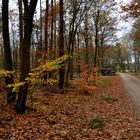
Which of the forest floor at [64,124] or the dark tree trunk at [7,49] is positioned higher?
the dark tree trunk at [7,49]

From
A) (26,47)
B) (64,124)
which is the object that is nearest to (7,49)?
(26,47)

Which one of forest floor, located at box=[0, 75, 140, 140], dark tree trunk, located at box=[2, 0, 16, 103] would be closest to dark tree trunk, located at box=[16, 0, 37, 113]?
forest floor, located at box=[0, 75, 140, 140]

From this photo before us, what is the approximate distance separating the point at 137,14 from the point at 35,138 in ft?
61.7

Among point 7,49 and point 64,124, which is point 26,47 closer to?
point 7,49

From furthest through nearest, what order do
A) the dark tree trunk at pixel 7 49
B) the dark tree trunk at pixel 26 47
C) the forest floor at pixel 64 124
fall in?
1. the dark tree trunk at pixel 7 49
2. the dark tree trunk at pixel 26 47
3. the forest floor at pixel 64 124

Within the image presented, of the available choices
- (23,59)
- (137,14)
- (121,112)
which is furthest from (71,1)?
(23,59)

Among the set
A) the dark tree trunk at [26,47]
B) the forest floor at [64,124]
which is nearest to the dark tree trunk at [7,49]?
the forest floor at [64,124]

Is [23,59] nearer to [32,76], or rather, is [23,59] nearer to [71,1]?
[32,76]

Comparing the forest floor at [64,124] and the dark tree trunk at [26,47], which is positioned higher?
the dark tree trunk at [26,47]

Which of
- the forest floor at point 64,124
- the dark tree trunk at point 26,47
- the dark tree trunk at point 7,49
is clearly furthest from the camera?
the dark tree trunk at point 7,49

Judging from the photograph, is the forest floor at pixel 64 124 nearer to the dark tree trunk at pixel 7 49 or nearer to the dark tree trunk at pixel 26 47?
the dark tree trunk at pixel 7 49

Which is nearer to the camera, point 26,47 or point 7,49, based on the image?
point 26,47

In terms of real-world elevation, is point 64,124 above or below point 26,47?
below

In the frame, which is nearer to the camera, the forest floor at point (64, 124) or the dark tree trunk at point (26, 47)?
the forest floor at point (64, 124)
